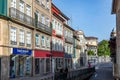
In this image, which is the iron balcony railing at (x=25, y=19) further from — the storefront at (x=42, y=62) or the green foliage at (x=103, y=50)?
the green foliage at (x=103, y=50)

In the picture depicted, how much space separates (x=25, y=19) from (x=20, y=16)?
2.00 m

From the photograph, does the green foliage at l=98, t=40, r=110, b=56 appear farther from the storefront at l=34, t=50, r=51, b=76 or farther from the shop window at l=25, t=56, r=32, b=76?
the shop window at l=25, t=56, r=32, b=76

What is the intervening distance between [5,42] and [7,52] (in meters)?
1.21

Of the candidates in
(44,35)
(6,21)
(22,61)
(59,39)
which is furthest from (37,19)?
(59,39)

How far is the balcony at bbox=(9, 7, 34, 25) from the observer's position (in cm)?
3831

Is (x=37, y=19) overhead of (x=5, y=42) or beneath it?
overhead

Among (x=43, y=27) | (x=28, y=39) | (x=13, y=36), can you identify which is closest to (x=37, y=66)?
(x=28, y=39)

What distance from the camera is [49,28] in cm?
5606

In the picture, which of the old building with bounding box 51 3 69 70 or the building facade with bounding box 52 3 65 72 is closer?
the building facade with bounding box 52 3 65 72

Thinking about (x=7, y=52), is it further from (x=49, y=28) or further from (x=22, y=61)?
(x=49, y=28)

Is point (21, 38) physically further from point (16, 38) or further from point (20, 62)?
point (20, 62)

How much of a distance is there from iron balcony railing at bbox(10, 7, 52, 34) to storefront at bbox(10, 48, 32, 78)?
3.78 m

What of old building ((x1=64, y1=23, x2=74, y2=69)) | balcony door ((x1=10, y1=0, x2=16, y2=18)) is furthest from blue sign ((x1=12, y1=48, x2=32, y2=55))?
old building ((x1=64, y1=23, x2=74, y2=69))

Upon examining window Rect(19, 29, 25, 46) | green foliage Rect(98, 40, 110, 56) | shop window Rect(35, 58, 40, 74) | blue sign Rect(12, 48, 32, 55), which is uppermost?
green foliage Rect(98, 40, 110, 56)
